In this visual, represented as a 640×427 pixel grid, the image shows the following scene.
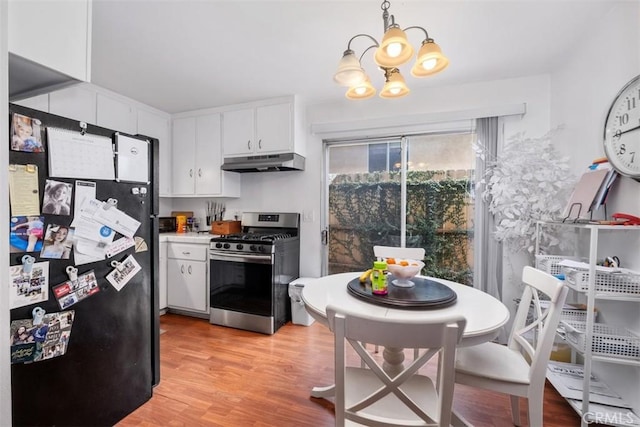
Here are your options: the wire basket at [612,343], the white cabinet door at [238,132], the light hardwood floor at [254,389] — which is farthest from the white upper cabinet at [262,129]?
the wire basket at [612,343]

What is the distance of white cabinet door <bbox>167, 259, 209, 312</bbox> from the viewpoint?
307 centimetres

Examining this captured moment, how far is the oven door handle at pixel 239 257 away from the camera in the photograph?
2.78 m

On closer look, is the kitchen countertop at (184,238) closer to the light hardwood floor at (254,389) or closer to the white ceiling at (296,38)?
the light hardwood floor at (254,389)

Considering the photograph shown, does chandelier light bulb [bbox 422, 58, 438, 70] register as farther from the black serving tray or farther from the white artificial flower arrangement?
the white artificial flower arrangement

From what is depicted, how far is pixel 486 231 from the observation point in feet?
8.75

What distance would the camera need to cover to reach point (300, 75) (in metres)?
2.59

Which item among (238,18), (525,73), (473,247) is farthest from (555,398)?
(238,18)

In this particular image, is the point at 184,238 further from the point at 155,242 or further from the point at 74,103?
the point at 74,103

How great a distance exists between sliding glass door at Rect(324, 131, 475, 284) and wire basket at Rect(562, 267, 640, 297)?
1.23 metres

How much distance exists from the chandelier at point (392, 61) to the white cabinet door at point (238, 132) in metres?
1.83

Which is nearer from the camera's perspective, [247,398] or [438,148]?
[247,398]

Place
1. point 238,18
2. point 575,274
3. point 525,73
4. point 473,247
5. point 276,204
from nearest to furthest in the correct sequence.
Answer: point 575,274, point 238,18, point 525,73, point 473,247, point 276,204

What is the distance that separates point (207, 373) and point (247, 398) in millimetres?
462

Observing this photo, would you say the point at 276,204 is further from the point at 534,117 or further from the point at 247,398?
the point at 534,117
